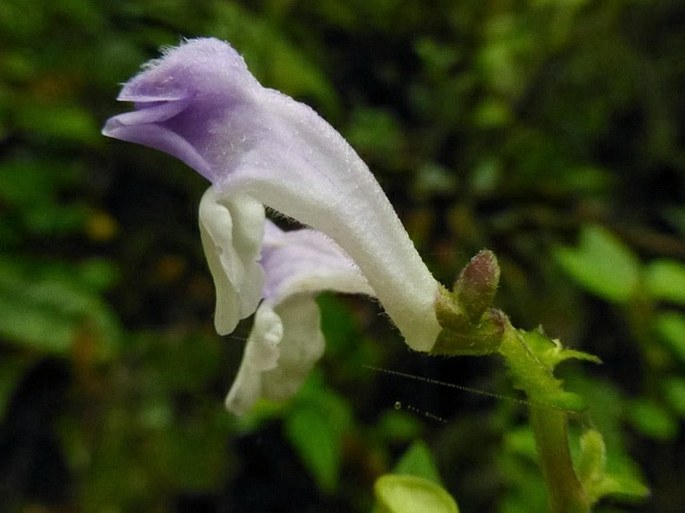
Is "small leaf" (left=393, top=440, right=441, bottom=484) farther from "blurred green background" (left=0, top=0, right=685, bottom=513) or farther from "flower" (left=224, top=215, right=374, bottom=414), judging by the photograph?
"blurred green background" (left=0, top=0, right=685, bottom=513)

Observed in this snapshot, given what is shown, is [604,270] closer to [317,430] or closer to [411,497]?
[317,430]

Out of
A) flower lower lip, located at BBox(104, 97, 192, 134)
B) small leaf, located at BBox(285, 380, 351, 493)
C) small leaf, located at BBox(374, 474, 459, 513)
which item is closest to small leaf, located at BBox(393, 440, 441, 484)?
small leaf, located at BBox(374, 474, 459, 513)

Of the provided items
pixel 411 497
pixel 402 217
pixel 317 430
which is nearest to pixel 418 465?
pixel 411 497

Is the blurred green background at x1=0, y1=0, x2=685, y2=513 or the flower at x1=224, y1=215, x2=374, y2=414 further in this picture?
the blurred green background at x1=0, y1=0, x2=685, y2=513

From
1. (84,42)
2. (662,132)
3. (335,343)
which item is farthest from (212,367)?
(662,132)

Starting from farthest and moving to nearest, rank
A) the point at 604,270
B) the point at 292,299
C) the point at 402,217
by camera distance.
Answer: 1. the point at 402,217
2. the point at 604,270
3. the point at 292,299

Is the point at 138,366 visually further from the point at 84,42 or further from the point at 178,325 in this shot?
the point at 84,42
